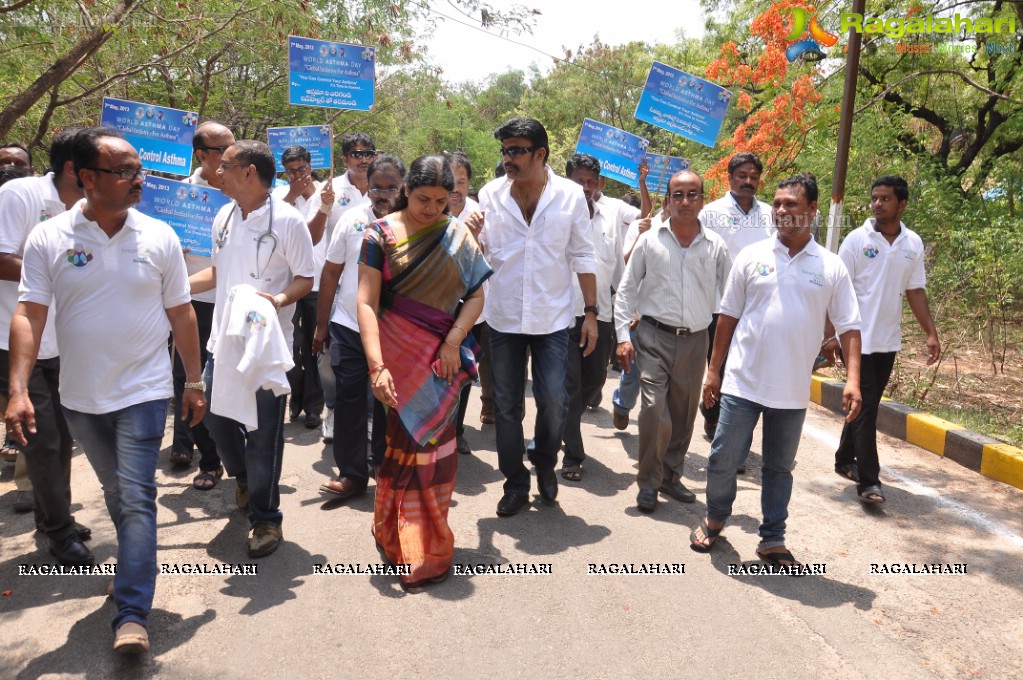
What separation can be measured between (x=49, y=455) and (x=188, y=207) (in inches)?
82.8

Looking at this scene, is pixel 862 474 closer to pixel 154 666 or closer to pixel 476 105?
pixel 154 666

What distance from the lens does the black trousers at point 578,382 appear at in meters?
5.64

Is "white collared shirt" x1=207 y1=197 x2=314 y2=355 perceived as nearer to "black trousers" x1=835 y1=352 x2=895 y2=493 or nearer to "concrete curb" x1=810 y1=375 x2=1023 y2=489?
"black trousers" x1=835 y1=352 x2=895 y2=493

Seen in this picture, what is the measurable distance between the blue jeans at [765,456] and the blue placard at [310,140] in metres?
4.67

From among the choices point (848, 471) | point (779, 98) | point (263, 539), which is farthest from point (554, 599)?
point (779, 98)

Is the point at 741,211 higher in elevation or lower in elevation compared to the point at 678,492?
higher

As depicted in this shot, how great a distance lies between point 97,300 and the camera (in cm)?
335

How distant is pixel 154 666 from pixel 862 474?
4.15m

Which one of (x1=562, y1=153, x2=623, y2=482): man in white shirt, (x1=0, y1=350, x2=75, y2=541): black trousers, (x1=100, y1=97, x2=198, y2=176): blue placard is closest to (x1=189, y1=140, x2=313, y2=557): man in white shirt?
(x1=0, y1=350, x2=75, y2=541): black trousers

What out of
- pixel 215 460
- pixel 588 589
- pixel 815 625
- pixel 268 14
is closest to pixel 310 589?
pixel 588 589

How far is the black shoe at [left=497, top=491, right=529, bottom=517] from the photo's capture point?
4852 millimetres

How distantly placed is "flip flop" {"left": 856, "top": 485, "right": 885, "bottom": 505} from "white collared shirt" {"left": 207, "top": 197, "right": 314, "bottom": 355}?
3630 millimetres

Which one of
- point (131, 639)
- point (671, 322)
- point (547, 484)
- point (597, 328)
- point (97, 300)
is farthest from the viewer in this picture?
point (597, 328)

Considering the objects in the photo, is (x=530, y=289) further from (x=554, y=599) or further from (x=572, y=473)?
(x=554, y=599)
